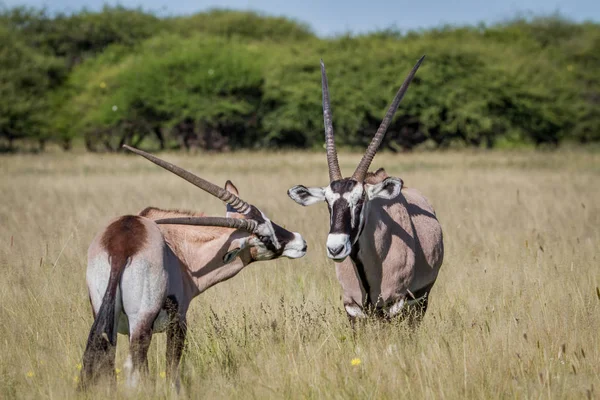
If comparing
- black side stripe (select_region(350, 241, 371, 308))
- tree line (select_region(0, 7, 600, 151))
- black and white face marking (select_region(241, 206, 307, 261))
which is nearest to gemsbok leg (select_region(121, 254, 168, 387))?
black and white face marking (select_region(241, 206, 307, 261))

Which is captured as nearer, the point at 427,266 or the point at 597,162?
the point at 427,266

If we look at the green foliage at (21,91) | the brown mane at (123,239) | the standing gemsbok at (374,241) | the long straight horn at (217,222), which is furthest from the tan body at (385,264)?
the green foliage at (21,91)

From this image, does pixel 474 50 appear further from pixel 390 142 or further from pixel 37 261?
pixel 37 261

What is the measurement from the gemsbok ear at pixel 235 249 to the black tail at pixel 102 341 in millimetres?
841

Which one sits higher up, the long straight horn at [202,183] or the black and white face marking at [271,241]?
the long straight horn at [202,183]

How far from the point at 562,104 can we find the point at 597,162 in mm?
15447

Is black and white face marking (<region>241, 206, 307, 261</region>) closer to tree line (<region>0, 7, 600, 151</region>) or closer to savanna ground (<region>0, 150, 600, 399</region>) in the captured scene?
savanna ground (<region>0, 150, 600, 399</region>)

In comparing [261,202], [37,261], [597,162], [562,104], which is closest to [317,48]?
[562,104]

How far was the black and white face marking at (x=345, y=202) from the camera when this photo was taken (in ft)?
14.7

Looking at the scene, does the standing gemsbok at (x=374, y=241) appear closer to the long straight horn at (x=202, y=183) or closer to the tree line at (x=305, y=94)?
the long straight horn at (x=202, y=183)

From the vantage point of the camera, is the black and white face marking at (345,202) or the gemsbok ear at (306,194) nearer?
the black and white face marking at (345,202)

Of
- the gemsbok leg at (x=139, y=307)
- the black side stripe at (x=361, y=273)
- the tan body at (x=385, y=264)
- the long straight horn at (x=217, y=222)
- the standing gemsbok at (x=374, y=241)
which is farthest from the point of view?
the tan body at (x=385, y=264)

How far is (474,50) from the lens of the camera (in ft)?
118

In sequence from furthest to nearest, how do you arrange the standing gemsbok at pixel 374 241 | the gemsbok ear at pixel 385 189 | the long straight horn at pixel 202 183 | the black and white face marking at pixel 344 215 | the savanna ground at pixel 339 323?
the gemsbok ear at pixel 385 189, the standing gemsbok at pixel 374 241, the long straight horn at pixel 202 183, the black and white face marking at pixel 344 215, the savanna ground at pixel 339 323
